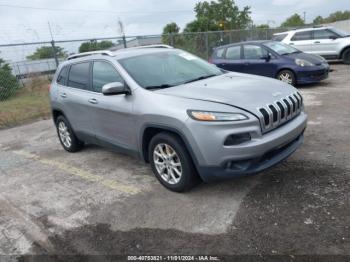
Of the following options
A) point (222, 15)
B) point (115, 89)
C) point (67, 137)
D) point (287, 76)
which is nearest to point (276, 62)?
point (287, 76)

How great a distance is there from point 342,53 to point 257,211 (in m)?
13.3

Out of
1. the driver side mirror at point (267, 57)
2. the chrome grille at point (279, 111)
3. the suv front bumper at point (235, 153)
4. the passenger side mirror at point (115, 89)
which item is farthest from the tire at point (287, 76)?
the passenger side mirror at point (115, 89)

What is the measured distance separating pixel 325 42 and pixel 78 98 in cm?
1252

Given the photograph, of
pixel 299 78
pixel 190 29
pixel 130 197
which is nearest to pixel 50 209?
pixel 130 197

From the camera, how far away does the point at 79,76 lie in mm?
5906

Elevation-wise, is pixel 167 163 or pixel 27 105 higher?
pixel 167 163

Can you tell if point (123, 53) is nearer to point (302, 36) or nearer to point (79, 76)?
point (79, 76)

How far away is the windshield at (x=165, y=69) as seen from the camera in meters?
4.77

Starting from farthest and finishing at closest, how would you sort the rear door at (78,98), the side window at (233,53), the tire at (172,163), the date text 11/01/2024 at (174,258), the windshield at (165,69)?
the side window at (233,53) → the rear door at (78,98) → the windshield at (165,69) → the tire at (172,163) → the date text 11/01/2024 at (174,258)

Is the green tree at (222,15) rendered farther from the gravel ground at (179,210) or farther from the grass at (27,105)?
the gravel ground at (179,210)

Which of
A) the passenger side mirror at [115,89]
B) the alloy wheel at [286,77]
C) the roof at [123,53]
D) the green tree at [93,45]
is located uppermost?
the roof at [123,53]

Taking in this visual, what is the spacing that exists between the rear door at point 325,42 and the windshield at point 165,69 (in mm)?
11387

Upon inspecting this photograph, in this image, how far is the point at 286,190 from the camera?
13.9 feet

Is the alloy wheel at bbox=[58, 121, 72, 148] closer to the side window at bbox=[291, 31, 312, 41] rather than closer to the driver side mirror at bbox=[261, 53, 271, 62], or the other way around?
the driver side mirror at bbox=[261, 53, 271, 62]
